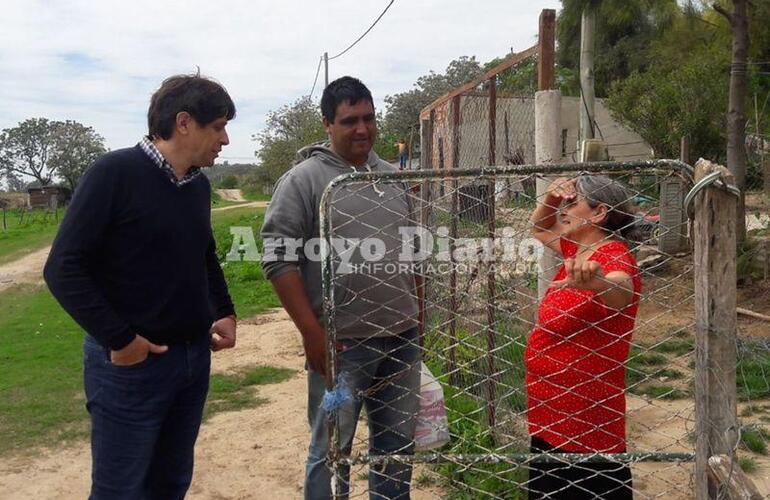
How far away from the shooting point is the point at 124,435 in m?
2.09

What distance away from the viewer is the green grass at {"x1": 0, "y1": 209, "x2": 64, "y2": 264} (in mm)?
17839

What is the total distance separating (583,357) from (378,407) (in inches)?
29.9

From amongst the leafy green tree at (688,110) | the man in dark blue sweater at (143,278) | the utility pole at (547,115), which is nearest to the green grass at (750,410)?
the utility pole at (547,115)

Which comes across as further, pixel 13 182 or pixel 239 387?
pixel 13 182

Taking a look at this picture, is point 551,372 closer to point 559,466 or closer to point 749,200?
point 559,466

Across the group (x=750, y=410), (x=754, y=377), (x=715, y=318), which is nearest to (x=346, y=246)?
(x=715, y=318)

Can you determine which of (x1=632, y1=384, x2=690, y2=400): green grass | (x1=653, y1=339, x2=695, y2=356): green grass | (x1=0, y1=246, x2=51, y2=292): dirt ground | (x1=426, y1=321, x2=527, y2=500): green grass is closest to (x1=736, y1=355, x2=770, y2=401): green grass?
(x1=632, y1=384, x2=690, y2=400): green grass

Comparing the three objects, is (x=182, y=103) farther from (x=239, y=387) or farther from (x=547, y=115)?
(x=239, y=387)

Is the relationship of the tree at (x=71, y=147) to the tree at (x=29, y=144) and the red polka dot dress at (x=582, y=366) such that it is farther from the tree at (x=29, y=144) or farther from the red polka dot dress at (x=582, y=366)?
the red polka dot dress at (x=582, y=366)

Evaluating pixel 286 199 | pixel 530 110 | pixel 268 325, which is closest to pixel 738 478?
pixel 286 199

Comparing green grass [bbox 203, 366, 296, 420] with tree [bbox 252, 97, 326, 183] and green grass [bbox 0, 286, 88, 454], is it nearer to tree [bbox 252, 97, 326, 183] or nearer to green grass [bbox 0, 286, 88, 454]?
green grass [bbox 0, 286, 88, 454]

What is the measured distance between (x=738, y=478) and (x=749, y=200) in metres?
12.7

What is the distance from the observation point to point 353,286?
2.36m

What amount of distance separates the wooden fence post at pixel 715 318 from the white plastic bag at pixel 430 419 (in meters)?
1.06
